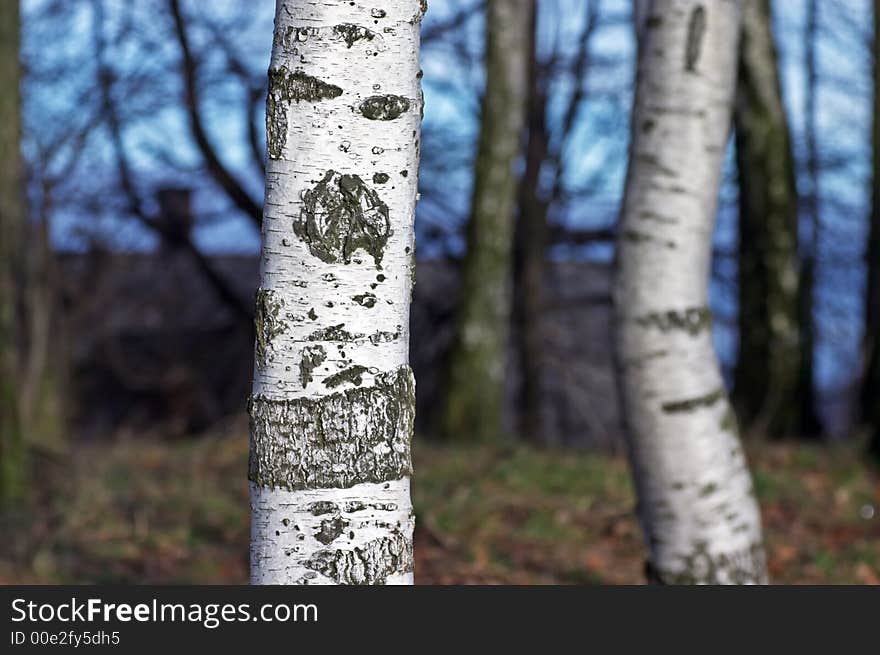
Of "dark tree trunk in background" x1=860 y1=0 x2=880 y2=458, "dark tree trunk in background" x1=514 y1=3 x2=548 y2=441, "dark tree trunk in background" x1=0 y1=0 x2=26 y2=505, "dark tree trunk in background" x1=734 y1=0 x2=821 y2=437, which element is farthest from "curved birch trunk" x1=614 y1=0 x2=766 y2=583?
"dark tree trunk in background" x1=514 y1=3 x2=548 y2=441

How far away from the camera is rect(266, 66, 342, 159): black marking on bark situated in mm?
2428

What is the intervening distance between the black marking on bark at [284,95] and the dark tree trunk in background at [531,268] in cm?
1127

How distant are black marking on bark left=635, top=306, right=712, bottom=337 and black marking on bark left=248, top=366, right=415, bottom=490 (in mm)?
2061

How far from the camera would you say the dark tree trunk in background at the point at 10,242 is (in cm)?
709

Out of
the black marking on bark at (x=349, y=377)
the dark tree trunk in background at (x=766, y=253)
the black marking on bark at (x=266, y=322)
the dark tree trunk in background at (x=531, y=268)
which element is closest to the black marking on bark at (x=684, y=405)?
the black marking on bark at (x=349, y=377)

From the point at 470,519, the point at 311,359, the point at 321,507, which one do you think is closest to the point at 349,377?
the point at 311,359

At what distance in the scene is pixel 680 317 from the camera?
4.25 meters

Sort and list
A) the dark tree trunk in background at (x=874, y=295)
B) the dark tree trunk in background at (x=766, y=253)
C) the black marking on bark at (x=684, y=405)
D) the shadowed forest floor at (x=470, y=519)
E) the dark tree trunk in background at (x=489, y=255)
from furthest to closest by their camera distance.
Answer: the dark tree trunk in background at (x=489, y=255) < the dark tree trunk in background at (x=766, y=253) < the dark tree trunk in background at (x=874, y=295) < the shadowed forest floor at (x=470, y=519) < the black marking on bark at (x=684, y=405)

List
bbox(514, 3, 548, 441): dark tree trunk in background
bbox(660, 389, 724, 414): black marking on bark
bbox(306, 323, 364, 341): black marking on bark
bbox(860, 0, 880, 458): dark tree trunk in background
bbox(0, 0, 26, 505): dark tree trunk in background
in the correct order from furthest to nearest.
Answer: bbox(514, 3, 548, 441): dark tree trunk in background < bbox(860, 0, 880, 458): dark tree trunk in background < bbox(0, 0, 26, 505): dark tree trunk in background < bbox(660, 389, 724, 414): black marking on bark < bbox(306, 323, 364, 341): black marking on bark

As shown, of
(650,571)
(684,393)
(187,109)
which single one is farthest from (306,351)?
(187,109)

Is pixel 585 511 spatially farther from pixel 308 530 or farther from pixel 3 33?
pixel 3 33

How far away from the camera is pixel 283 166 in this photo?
96.2 inches

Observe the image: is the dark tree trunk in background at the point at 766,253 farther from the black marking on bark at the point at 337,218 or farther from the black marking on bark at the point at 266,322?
the black marking on bark at the point at 266,322

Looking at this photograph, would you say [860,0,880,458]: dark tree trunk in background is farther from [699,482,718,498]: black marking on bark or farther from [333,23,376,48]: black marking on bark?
[333,23,376,48]: black marking on bark
